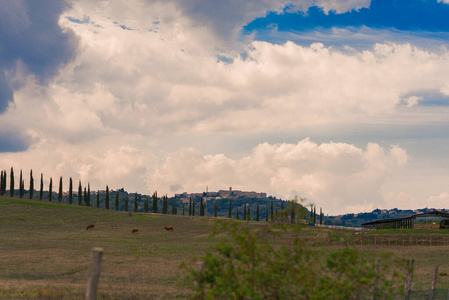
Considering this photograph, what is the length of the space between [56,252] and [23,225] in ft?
135

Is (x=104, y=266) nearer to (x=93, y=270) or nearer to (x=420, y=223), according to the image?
(x=93, y=270)

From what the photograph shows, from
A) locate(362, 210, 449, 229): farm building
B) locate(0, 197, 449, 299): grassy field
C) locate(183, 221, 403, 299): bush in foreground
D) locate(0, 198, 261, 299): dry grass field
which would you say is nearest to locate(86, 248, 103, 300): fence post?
locate(0, 198, 261, 299): dry grass field

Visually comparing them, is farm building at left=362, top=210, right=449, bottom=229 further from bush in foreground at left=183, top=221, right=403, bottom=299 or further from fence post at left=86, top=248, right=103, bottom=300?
fence post at left=86, top=248, right=103, bottom=300

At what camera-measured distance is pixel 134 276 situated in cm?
3061

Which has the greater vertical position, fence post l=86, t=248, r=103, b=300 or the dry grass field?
fence post l=86, t=248, r=103, b=300

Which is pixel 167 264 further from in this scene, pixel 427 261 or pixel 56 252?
pixel 427 261

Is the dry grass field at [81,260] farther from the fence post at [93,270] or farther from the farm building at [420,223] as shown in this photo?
the farm building at [420,223]

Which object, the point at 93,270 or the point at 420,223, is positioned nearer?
the point at 93,270

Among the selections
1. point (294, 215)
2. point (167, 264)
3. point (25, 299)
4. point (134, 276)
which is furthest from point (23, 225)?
point (294, 215)

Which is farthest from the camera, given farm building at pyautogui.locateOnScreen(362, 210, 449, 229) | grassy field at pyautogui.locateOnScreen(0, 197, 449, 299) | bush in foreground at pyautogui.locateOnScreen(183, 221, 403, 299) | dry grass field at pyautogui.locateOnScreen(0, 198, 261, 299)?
farm building at pyautogui.locateOnScreen(362, 210, 449, 229)

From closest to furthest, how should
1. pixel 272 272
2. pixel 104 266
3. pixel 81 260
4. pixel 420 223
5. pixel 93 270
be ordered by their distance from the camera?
pixel 93 270, pixel 272 272, pixel 104 266, pixel 81 260, pixel 420 223

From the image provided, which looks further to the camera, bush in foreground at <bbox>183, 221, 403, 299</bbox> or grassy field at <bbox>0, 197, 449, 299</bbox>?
grassy field at <bbox>0, 197, 449, 299</bbox>

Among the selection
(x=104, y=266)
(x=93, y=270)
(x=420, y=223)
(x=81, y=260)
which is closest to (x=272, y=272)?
(x=93, y=270)

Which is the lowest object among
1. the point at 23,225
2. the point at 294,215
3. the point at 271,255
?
the point at 23,225
